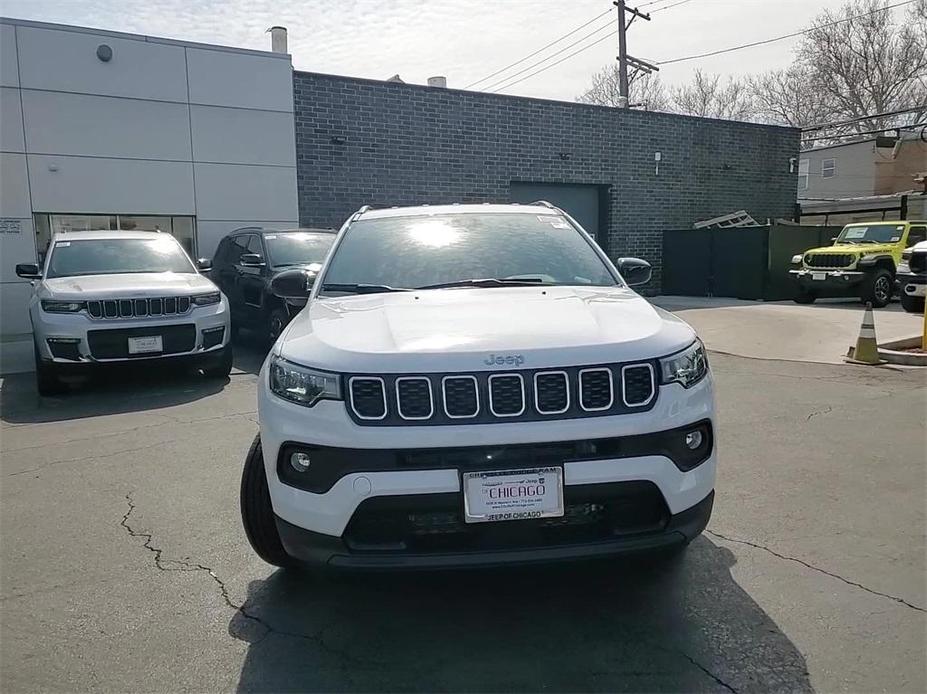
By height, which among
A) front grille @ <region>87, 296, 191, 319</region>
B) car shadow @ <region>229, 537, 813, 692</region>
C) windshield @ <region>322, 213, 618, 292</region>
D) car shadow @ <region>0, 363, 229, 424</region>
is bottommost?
car shadow @ <region>0, 363, 229, 424</region>

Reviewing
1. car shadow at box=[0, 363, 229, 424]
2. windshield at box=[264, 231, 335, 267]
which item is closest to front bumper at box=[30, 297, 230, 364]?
car shadow at box=[0, 363, 229, 424]

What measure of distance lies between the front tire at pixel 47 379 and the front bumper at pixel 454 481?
580cm

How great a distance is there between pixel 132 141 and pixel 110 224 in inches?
60.5

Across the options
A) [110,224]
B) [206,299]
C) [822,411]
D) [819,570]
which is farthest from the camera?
[110,224]

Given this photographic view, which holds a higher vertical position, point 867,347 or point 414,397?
point 414,397

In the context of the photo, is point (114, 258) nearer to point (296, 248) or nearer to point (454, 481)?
point (296, 248)

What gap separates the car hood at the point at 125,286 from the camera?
735 cm

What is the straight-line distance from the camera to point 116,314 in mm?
7379

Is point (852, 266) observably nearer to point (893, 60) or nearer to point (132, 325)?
point (132, 325)

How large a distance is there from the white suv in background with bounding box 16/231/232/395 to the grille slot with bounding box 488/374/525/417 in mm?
5927

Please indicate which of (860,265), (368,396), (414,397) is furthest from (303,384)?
(860,265)

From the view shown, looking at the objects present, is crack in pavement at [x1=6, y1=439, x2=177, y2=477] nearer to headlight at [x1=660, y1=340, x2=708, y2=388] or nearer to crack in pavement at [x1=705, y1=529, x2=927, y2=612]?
crack in pavement at [x1=705, y1=529, x2=927, y2=612]

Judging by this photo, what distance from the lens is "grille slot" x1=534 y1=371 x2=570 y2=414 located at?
2555 millimetres

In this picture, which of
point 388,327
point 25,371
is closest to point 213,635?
point 388,327
